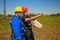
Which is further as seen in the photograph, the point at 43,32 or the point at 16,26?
the point at 43,32

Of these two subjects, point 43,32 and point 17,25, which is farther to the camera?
point 43,32

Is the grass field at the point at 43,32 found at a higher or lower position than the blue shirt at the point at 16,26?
lower

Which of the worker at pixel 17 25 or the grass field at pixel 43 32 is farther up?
the worker at pixel 17 25

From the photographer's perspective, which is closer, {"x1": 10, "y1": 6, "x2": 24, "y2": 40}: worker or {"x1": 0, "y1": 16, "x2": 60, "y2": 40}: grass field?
{"x1": 10, "y1": 6, "x2": 24, "y2": 40}: worker

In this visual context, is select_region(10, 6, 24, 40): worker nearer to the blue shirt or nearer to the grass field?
the blue shirt

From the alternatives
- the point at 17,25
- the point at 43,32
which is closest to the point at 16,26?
the point at 17,25

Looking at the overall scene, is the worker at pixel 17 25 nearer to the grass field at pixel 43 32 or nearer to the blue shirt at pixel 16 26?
the blue shirt at pixel 16 26

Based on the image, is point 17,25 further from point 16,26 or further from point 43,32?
point 43,32

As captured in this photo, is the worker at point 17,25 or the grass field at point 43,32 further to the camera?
the grass field at point 43,32

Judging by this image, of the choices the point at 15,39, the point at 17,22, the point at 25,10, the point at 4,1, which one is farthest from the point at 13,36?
the point at 4,1

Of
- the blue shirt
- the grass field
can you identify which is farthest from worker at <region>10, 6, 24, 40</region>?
the grass field

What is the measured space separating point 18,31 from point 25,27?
0.54 metres

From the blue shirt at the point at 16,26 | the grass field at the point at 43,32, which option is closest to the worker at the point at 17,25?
the blue shirt at the point at 16,26

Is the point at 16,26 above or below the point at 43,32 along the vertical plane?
above
